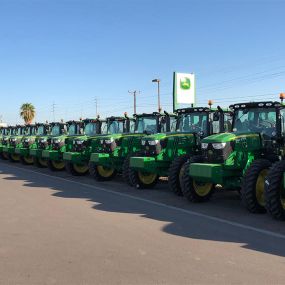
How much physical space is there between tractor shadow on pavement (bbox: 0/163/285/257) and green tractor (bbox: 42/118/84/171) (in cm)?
361

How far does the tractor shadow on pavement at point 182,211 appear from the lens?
679 centimetres

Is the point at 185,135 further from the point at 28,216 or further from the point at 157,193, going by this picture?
the point at 28,216

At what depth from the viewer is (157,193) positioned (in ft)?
38.5

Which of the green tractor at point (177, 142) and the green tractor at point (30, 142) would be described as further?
the green tractor at point (30, 142)

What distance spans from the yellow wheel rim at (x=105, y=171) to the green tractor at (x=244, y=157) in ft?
17.0

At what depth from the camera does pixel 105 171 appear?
48.6ft

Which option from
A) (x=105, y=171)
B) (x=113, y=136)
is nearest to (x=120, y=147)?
(x=113, y=136)

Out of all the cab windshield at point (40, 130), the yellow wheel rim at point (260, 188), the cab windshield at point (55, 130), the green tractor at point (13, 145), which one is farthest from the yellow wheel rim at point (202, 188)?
the green tractor at point (13, 145)

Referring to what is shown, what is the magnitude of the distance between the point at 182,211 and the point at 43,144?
12374 millimetres

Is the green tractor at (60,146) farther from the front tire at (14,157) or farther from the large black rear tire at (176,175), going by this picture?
the large black rear tire at (176,175)

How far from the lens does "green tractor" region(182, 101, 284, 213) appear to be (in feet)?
28.6

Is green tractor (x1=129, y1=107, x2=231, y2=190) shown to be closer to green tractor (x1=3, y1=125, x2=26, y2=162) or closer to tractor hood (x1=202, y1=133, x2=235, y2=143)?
tractor hood (x1=202, y1=133, x2=235, y2=143)

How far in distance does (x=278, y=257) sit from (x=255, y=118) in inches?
186

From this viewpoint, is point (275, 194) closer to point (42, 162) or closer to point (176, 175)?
point (176, 175)
